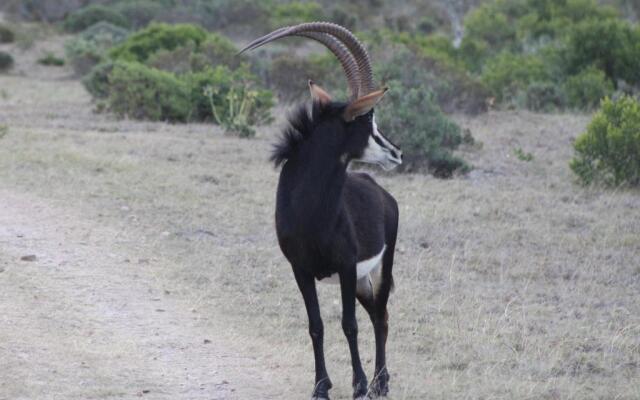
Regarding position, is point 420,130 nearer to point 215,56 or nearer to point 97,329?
point 97,329

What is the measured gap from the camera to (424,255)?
11.0 meters

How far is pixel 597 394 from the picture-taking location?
23.1 ft

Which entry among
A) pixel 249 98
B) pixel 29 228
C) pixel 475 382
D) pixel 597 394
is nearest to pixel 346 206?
→ pixel 475 382

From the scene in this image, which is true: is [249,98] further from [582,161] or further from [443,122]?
[582,161]

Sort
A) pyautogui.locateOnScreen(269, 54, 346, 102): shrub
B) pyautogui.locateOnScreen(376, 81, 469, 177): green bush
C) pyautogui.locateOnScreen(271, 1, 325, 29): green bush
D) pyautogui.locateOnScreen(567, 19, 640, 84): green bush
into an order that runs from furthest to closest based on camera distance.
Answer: pyautogui.locateOnScreen(271, 1, 325, 29): green bush, pyautogui.locateOnScreen(269, 54, 346, 102): shrub, pyautogui.locateOnScreen(567, 19, 640, 84): green bush, pyautogui.locateOnScreen(376, 81, 469, 177): green bush

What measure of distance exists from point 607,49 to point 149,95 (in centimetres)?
1050

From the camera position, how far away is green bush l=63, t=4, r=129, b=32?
4475cm

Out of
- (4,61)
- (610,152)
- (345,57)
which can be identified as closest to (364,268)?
(345,57)

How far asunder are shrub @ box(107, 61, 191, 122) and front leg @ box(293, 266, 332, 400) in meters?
13.4

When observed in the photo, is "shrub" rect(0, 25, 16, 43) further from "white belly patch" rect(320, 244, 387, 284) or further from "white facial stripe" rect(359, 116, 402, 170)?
"white belly patch" rect(320, 244, 387, 284)

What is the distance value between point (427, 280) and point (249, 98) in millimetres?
9239

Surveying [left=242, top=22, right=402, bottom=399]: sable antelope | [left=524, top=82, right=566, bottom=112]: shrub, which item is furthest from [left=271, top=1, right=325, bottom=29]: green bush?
[left=242, top=22, right=402, bottom=399]: sable antelope

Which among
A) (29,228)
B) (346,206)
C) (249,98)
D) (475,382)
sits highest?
(346,206)

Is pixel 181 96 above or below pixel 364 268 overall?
below
